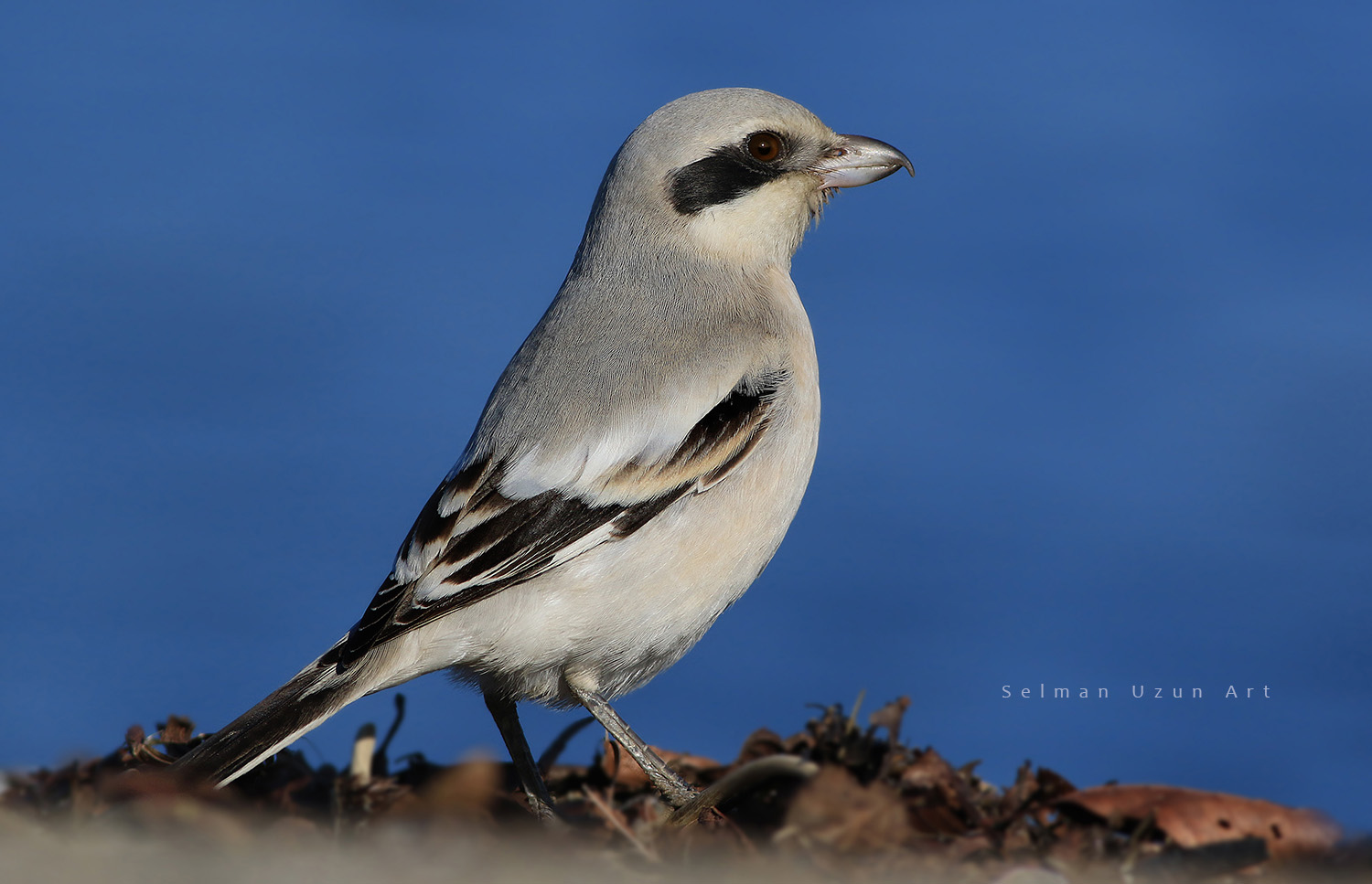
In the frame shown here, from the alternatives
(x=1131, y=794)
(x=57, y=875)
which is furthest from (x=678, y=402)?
(x=57, y=875)

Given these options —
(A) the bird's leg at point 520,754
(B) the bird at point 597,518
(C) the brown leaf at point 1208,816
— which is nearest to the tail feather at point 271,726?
(B) the bird at point 597,518

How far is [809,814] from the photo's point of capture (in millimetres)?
2225

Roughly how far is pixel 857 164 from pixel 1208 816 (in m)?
2.29

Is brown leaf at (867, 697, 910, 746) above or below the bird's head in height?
below

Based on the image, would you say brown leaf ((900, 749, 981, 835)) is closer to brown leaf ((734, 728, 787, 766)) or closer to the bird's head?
brown leaf ((734, 728, 787, 766))

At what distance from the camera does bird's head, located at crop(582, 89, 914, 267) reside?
384 cm

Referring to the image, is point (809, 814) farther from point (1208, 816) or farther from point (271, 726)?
point (271, 726)

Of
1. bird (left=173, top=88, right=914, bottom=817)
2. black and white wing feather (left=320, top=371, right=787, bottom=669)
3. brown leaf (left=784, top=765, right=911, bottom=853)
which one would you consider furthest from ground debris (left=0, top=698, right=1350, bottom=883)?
black and white wing feather (left=320, top=371, right=787, bottom=669)

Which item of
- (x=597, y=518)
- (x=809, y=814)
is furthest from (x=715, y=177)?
(x=809, y=814)

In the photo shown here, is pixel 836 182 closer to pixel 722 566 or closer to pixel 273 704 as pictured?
pixel 722 566

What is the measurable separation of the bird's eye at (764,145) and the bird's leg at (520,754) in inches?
70.8

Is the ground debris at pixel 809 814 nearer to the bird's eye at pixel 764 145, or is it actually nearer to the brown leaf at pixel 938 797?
the brown leaf at pixel 938 797

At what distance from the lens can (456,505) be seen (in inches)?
128

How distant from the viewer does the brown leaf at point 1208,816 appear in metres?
2.47
